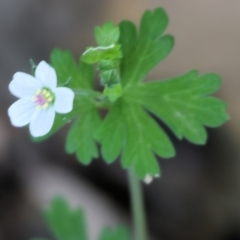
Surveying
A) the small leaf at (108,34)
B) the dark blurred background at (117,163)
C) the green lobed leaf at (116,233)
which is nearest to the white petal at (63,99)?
the small leaf at (108,34)

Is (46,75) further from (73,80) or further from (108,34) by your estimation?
(73,80)

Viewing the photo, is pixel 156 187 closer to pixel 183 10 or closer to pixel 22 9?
pixel 183 10

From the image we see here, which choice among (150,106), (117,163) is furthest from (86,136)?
(117,163)

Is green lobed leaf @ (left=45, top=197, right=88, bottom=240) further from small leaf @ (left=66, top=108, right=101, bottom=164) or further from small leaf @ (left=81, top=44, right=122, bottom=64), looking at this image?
small leaf @ (left=81, top=44, right=122, bottom=64)

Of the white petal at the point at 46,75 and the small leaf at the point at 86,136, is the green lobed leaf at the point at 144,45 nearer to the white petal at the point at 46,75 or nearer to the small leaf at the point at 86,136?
the small leaf at the point at 86,136

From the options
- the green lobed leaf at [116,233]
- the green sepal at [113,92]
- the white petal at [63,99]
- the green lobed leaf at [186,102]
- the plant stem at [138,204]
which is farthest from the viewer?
the green lobed leaf at [116,233]

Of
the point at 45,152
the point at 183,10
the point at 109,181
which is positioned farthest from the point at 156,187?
the point at 183,10
